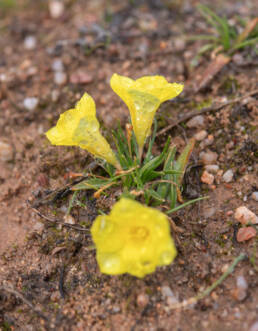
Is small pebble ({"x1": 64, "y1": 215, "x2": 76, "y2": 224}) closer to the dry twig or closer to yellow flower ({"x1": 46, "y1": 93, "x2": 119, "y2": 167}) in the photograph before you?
yellow flower ({"x1": 46, "y1": 93, "x2": 119, "y2": 167})

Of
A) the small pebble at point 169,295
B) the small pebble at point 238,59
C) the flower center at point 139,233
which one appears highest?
the small pebble at point 238,59

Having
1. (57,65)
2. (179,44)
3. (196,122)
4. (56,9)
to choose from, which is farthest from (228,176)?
(56,9)

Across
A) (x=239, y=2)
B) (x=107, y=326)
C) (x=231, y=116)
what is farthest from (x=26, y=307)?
(x=239, y=2)

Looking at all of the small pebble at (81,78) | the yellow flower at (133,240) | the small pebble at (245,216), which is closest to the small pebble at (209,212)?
the small pebble at (245,216)

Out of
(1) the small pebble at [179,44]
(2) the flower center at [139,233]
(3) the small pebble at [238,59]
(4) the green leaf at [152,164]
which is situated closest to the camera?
(2) the flower center at [139,233]

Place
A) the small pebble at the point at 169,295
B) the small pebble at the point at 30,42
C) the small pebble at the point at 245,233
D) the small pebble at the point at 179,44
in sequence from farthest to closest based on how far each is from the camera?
the small pebble at the point at 30,42 < the small pebble at the point at 179,44 < the small pebble at the point at 245,233 < the small pebble at the point at 169,295

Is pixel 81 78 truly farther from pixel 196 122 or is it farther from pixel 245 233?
pixel 245 233

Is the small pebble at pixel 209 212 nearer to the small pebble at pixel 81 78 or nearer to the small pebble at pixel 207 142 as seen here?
the small pebble at pixel 207 142
